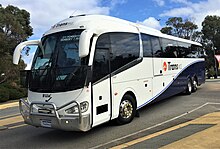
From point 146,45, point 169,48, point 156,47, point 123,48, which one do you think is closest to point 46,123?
point 123,48

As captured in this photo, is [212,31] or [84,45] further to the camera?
[212,31]

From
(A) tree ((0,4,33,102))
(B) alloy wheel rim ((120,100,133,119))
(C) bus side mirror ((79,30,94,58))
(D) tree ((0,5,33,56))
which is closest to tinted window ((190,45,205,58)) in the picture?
(B) alloy wheel rim ((120,100,133,119))

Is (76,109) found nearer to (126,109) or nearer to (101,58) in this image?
(101,58)

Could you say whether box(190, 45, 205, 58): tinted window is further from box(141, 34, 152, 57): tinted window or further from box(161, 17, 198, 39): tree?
box(161, 17, 198, 39): tree

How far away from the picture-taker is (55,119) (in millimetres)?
6664

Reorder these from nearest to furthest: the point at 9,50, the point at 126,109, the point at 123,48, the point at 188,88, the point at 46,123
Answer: the point at 46,123 → the point at 126,109 → the point at 123,48 → the point at 188,88 → the point at 9,50

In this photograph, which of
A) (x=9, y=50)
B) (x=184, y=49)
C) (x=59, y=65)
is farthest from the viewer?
(x=9, y=50)

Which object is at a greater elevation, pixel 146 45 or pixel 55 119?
pixel 146 45

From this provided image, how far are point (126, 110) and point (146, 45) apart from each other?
2.78 meters

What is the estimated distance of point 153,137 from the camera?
682 cm

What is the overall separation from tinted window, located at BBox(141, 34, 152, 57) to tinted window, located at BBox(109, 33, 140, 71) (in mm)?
456

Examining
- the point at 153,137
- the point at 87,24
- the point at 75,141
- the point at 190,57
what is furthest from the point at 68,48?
the point at 190,57

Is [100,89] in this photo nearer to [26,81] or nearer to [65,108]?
[65,108]

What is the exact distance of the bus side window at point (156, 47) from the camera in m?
10.6
